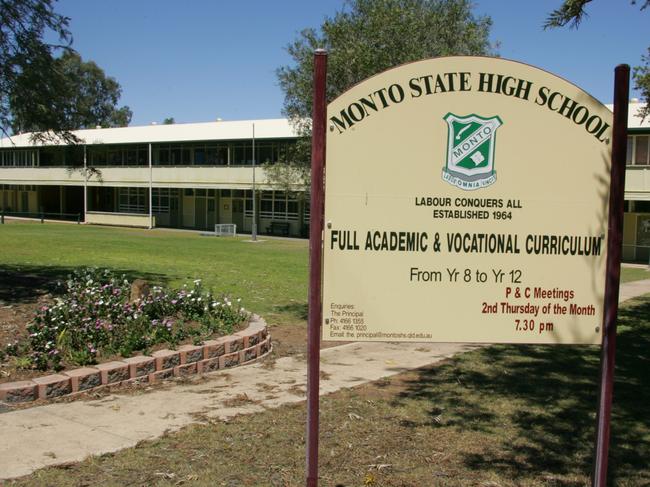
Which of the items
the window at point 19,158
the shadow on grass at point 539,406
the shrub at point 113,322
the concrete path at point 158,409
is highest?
the window at point 19,158

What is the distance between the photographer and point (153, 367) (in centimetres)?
613

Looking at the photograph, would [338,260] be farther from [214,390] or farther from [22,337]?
[22,337]

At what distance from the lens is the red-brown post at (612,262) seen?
3.37 metres

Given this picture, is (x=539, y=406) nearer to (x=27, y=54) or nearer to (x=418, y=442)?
(x=418, y=442)

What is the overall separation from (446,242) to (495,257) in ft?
0.93

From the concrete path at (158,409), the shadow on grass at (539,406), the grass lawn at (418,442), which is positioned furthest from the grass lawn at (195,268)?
the grass lawn at (418,442)

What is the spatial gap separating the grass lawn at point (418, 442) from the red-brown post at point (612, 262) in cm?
87

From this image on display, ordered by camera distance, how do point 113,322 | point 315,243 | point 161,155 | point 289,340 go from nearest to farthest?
point 315,243 < point 113,322 < point 289,340 < point 161,155

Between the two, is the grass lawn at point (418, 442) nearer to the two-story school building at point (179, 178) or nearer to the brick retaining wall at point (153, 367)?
the brick retaining wall at point (153, 367)

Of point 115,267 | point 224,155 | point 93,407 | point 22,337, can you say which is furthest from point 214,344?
point 224,155

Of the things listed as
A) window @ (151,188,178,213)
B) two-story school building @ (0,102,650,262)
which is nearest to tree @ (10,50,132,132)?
two-story school building @ (0,102,650,262)

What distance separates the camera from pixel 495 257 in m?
3.47

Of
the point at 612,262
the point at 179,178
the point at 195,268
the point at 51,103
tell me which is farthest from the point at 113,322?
the point at 179,178

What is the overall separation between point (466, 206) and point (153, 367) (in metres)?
3.83
